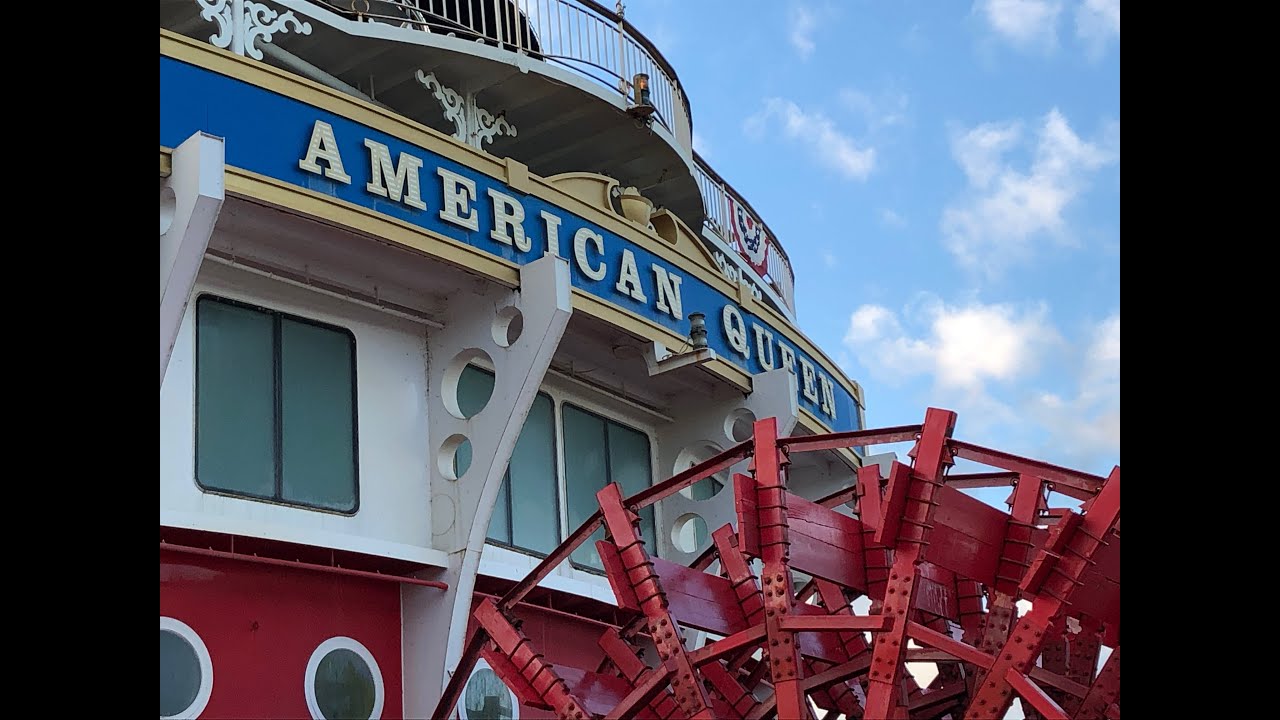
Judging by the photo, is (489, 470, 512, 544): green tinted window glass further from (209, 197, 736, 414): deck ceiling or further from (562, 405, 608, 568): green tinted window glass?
(209, 197, 736, 414): deck ceiling

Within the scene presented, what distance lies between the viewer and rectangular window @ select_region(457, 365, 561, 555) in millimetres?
9922

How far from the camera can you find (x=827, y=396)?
1238 cm

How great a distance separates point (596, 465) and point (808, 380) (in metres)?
1.93

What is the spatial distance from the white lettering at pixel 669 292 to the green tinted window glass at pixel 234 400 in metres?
2.62

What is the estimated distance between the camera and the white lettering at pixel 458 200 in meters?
8.85

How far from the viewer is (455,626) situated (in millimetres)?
8828

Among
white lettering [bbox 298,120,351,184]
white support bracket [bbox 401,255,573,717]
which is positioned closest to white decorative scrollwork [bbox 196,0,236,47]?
white lettering [bbox 298,120,351,184]

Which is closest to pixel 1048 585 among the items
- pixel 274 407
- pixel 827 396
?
pixel 274 407

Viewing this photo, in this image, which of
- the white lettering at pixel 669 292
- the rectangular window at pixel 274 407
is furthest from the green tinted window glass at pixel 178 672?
the white lettering at pixel 669 292

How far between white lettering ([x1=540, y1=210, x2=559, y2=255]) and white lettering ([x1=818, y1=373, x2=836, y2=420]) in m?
3.41

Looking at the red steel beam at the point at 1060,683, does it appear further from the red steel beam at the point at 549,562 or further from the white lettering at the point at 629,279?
the white lettering at the point at 629,279
